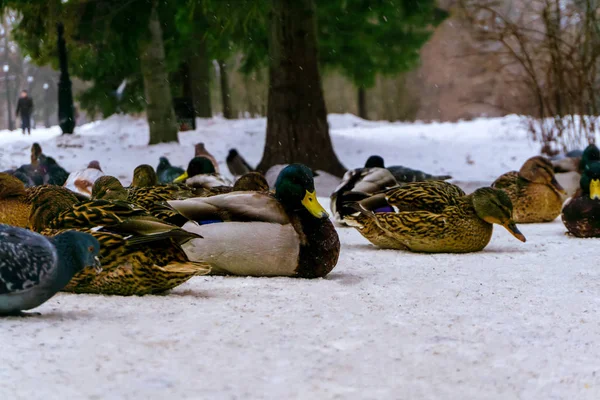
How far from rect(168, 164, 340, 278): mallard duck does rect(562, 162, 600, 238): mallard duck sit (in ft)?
10.6

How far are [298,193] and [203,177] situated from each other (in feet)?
10.5

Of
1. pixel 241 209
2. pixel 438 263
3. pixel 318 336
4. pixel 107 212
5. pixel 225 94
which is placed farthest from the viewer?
pixel 225 94

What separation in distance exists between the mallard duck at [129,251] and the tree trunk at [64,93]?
15514mm

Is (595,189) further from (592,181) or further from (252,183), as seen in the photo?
(252,183)

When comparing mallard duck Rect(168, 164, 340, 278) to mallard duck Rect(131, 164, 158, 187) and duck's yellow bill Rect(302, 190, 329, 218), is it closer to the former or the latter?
duck's yellow bill Rect(302, 190, 329, 218)

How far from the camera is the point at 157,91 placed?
61.1 ft

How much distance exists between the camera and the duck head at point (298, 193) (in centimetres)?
538

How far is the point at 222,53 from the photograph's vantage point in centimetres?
1969

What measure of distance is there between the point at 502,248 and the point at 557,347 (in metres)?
3.54

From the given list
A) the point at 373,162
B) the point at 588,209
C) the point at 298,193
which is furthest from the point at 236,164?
the point at 298,193

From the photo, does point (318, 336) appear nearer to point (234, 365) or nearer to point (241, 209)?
point (234, 365)

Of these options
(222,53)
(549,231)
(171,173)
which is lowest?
(549,231)

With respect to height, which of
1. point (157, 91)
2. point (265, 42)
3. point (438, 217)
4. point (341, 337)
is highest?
point (265, 42)

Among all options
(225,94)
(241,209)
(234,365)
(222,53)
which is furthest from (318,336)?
(225,94)
